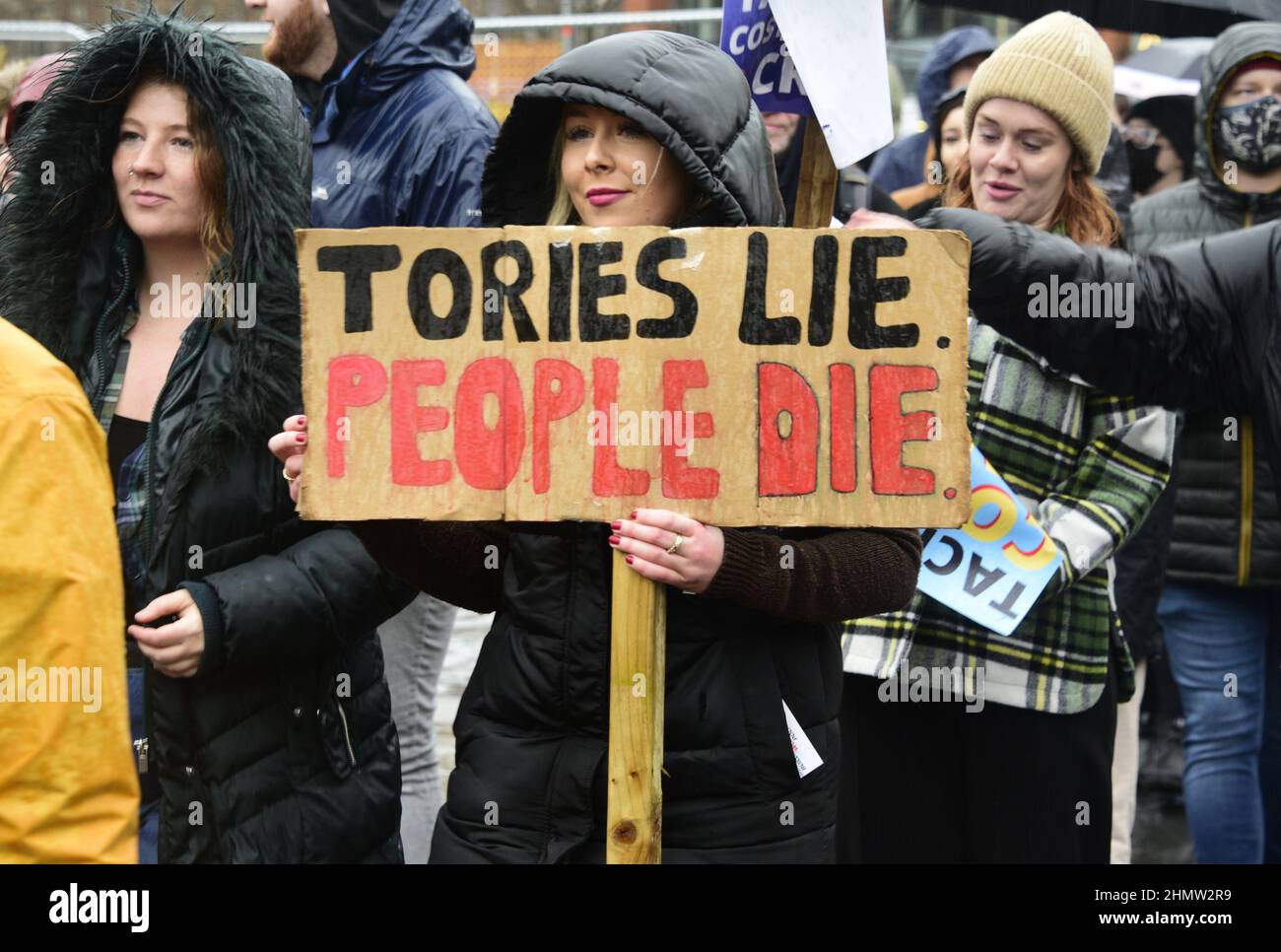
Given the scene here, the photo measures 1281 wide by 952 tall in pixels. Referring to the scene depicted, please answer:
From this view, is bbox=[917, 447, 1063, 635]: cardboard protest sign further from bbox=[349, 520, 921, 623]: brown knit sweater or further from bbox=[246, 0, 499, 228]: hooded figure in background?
bbox=[246, 0, 499, 228]: hooded figure in background

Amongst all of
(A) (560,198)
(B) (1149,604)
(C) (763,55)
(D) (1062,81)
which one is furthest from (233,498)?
(B) (1149,604)

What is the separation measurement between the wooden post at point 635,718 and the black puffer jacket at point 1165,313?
702 mm

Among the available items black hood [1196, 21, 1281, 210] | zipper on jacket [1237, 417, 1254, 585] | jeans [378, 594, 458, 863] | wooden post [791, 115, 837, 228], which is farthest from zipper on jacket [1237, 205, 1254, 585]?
jeans [378, 594, 458, 863]

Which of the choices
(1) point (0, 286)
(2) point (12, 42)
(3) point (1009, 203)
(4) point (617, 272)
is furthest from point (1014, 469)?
(2) point (12, 42)

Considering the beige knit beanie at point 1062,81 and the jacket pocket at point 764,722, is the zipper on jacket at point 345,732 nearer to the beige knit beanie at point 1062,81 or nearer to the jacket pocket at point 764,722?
the jacket pocket at point 764,722

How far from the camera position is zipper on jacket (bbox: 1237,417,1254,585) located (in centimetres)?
468

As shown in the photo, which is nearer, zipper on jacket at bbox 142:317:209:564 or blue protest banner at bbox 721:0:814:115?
zipper on jacket at bbox 142:317:209:564

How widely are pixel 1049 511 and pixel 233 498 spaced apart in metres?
1.66

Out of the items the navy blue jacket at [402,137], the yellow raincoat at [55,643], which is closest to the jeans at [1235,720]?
the navy blue jacket at [402,137]

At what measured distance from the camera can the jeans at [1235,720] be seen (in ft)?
15.5

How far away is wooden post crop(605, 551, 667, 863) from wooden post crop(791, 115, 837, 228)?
830mm

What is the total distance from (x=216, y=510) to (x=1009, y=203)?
1835 mm

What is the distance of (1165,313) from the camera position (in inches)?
107

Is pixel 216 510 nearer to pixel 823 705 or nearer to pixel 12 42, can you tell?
pixel 823 705
